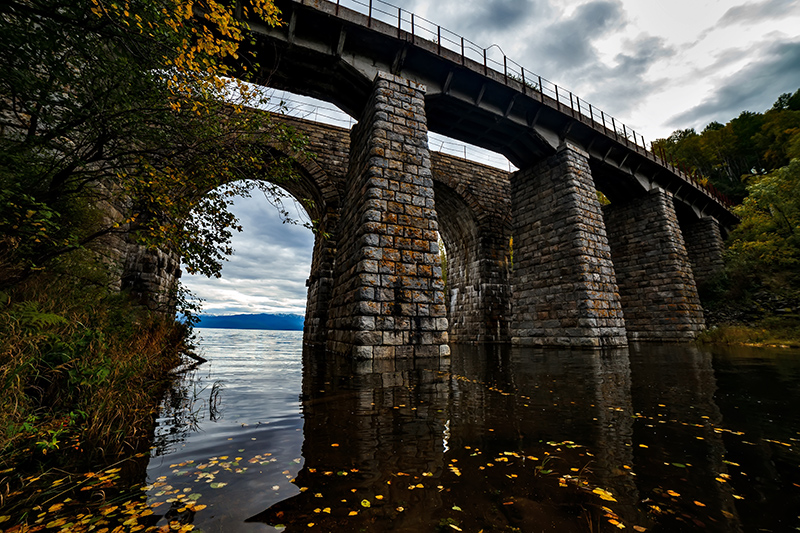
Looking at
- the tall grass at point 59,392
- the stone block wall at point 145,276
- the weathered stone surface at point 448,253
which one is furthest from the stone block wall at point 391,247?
the stone block wall at point 145,276

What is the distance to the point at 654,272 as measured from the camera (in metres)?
14.9

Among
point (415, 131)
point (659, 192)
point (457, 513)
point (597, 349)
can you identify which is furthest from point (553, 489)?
point (659, 192)

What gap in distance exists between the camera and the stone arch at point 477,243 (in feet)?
50.8

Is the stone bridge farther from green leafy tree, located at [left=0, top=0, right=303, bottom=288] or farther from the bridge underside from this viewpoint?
green leafy tree, located at [left=0, top=0, right=303, bottom=288]

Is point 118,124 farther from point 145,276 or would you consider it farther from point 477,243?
Result: point 477,243

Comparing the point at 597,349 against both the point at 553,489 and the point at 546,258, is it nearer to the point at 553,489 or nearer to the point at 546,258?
the point at 546,258

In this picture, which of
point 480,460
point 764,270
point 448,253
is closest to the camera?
point 480,460

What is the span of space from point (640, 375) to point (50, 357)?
25.5 ft

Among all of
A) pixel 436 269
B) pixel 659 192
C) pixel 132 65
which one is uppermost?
pixel 659 192

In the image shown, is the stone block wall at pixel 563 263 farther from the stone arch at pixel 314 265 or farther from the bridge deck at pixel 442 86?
the stone arch at pixel 314 265

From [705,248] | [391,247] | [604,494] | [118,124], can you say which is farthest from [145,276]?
[705,248]

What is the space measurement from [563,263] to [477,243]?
5.62 metres

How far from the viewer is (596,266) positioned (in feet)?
35.6

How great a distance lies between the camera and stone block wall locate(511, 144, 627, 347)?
34.0ft
